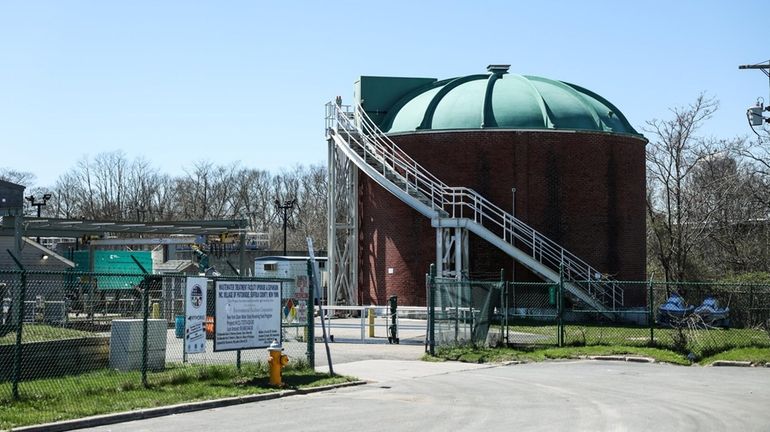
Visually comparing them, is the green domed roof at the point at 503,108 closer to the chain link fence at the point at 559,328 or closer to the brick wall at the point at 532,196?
the brick wall at the point at 532,196

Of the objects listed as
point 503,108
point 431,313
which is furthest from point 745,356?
point 503,108

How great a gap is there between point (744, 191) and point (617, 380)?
40.4 meters

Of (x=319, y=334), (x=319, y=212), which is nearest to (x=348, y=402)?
(x=319, y=334)

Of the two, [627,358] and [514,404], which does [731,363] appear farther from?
[514,404]

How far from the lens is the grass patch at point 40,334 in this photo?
64.3ft

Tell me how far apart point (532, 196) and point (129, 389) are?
28.8 m

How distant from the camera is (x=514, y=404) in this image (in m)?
16.5

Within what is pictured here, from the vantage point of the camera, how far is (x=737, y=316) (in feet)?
124

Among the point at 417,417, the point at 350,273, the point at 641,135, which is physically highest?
the point at 641,135

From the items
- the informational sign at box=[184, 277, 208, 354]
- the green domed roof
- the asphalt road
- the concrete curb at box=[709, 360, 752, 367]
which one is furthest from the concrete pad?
the green domed roof

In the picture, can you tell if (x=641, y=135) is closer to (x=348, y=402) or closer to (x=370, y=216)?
(x=370, y=216)

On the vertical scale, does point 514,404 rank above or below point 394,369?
below

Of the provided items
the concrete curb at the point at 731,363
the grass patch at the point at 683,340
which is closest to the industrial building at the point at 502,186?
the grass patch at the point at 683,340

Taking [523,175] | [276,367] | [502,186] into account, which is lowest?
[276,367]
